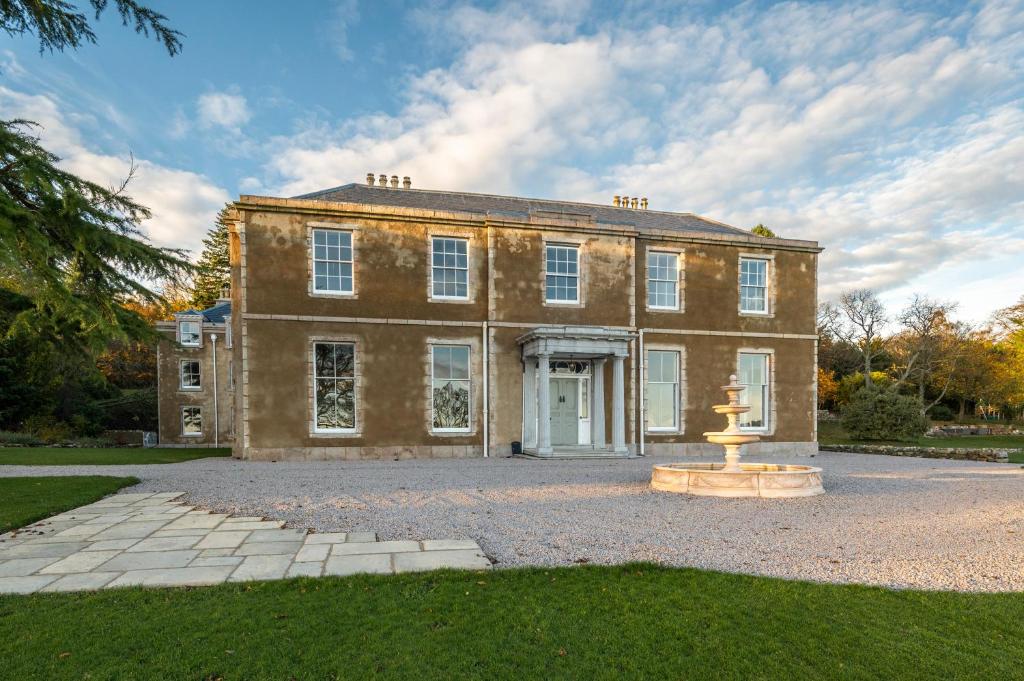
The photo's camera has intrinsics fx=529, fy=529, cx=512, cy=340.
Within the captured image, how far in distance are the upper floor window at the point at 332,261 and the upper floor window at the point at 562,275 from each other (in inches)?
235

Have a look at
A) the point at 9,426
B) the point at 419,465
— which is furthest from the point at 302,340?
the point at 9,426

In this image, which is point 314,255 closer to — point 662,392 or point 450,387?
point 450,387

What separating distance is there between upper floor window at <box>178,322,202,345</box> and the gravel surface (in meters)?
16.9

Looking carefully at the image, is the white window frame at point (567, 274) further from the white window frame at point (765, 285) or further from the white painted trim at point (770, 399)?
the white painted trim at point (770, 399)

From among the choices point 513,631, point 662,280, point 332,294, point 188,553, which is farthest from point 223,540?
point 662,280

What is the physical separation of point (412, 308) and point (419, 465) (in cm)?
468

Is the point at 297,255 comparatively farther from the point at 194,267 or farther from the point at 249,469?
the point at 194,267

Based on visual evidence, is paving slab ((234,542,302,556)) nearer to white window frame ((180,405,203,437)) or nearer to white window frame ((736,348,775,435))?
white window frame ((736,348,775,435))

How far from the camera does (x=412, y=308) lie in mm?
15625

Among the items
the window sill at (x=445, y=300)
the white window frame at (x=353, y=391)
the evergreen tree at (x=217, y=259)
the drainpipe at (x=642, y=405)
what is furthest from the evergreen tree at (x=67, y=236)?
the evergreen tree at (x=217, y=259)

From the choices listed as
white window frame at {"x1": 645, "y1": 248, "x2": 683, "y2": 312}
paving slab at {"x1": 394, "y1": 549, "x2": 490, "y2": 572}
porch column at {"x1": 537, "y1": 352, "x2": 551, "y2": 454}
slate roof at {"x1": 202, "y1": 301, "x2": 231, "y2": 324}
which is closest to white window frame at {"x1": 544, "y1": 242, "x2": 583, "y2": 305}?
porch column at {"x1": 537, "y1": 352, "x2": 551, "y2": 454}

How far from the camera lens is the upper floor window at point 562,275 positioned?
16.6 meters

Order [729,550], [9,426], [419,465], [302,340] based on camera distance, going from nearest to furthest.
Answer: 1. [729,550]
2. [419,465]
3. [302,340]
4. [9,426]

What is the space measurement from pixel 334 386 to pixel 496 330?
4.97 metres
